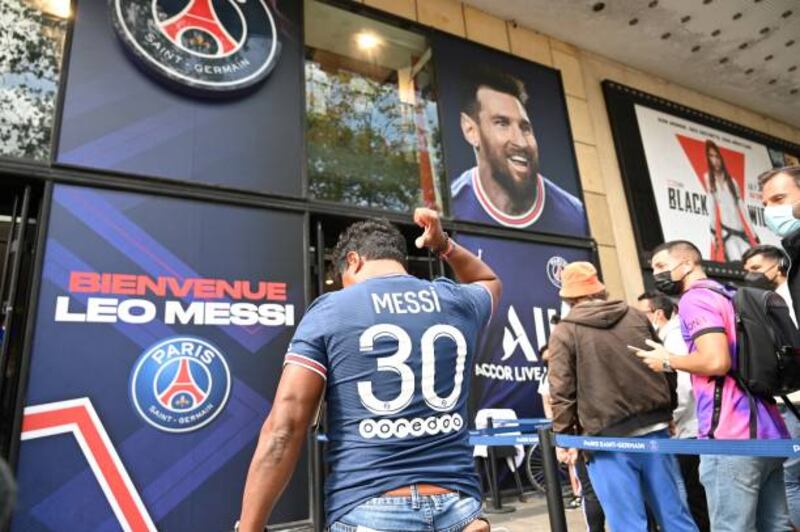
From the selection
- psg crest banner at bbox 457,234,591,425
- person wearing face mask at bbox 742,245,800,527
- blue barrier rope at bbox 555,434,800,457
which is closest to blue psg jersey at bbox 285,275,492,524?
blue barrier rope at bbox 555,434,800,457

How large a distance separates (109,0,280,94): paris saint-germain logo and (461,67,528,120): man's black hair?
268cm

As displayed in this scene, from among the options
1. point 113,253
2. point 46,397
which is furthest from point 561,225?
point 46,397

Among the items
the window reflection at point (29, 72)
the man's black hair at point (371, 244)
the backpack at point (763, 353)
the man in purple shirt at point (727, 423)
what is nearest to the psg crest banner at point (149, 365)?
the window reflection at point (29, 72)

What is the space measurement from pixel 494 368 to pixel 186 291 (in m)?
3.41

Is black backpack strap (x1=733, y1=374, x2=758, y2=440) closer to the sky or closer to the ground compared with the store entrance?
closer to the ground

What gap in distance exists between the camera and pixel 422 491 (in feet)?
4.61

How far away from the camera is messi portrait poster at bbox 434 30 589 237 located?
22.5 ft

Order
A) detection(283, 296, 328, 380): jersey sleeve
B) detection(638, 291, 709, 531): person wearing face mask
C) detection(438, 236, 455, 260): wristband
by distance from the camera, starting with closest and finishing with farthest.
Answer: detection(283, 296, 328, 380): jersey sleeve → detection(438, 236, 455, 260): wristband → detection(638, 291, 709, 531): person wearing face mask

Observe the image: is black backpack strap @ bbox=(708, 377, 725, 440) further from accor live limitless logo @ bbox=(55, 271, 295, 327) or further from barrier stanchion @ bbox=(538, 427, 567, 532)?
accor live limitless logo @ bbox=(55, 271, 295, 327)

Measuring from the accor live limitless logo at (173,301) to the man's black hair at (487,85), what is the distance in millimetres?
3776

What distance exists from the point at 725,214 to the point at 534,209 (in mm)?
4629

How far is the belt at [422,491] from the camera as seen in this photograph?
1383 mm

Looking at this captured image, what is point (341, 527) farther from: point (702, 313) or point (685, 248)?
point (685, 248)

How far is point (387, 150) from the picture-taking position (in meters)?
6.52
